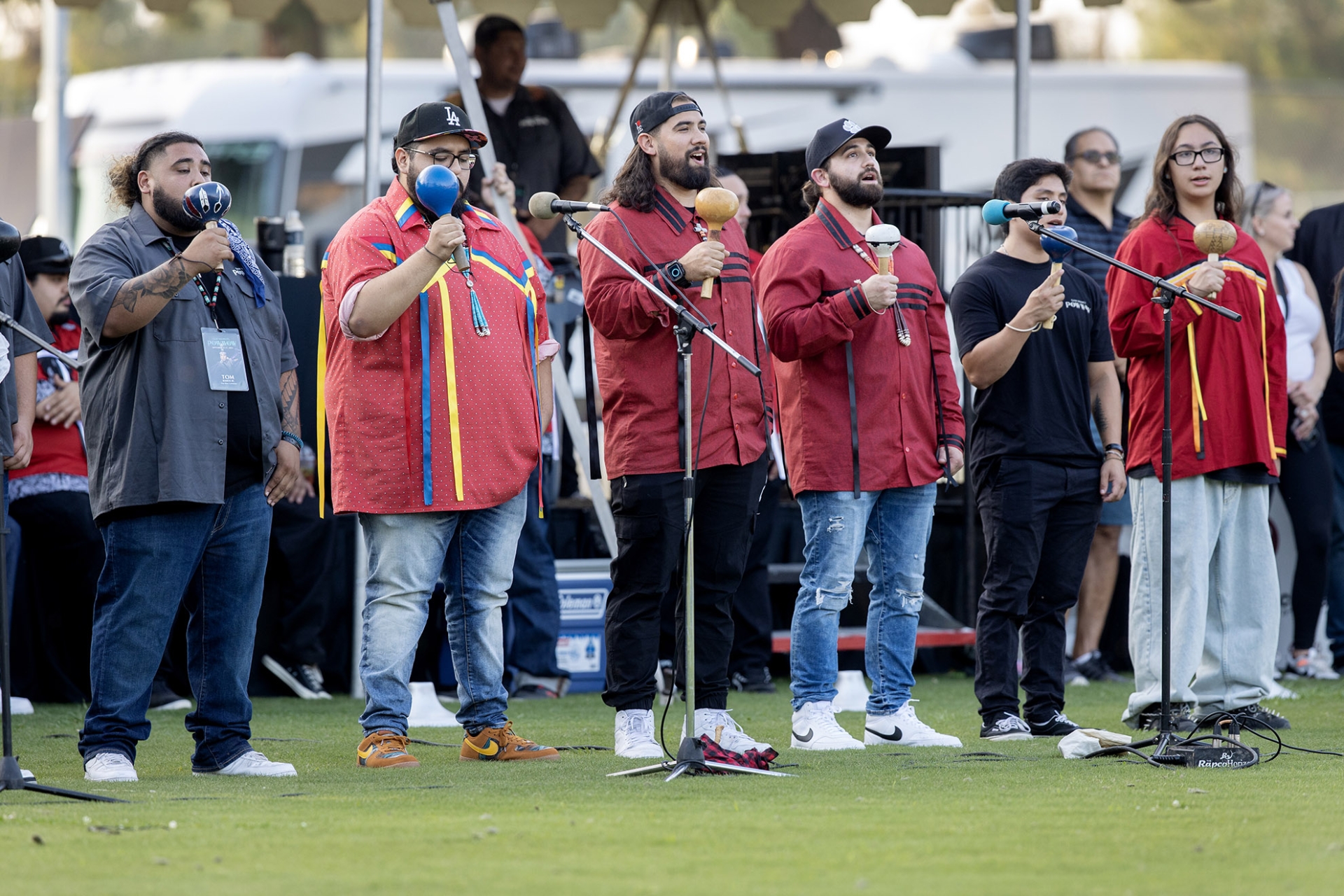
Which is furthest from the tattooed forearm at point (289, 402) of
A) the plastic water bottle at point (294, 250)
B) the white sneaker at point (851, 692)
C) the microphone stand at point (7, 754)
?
the white sneaker at point (851, 692)

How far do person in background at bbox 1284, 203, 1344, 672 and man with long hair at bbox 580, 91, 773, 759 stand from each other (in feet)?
14.0

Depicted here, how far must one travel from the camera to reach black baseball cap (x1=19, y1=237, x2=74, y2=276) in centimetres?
777

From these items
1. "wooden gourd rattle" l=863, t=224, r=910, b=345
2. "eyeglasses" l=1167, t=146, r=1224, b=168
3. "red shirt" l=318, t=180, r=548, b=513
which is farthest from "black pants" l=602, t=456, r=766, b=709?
"eyeglasses" l=1167, t=146, r=1224, b=168

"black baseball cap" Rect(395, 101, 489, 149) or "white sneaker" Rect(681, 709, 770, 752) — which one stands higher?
"black baseball cap" Rect(395, 101, 489, 149)

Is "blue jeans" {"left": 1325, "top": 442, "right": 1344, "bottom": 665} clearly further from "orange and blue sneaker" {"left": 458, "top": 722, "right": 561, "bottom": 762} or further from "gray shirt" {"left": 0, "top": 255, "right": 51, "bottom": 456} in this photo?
"gray shirt" {"left": 0, "top": 255, "right": 51, "bottom": 456}

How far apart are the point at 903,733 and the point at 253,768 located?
214cm

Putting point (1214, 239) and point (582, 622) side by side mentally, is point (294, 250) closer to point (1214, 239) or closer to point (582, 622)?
point (582, 622)

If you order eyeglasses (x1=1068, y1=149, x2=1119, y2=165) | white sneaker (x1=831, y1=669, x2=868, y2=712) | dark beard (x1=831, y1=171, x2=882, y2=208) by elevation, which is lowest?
white sneaker (x1=831, y1=669, x2=868, y2=712)

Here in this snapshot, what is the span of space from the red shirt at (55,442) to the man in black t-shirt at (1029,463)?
157 inches

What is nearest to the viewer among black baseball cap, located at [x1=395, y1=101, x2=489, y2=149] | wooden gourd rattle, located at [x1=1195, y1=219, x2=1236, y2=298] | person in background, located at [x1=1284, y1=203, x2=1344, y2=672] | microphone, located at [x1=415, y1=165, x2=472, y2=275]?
microphone, located at [x1=415, y1=165, x2=472, y2=275]

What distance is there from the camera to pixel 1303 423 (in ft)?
26.1

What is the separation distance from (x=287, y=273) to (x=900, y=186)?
2.99 m

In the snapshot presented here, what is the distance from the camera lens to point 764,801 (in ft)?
14.7

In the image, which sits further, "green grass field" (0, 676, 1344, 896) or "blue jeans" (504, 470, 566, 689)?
"blue jeans" (504, 470, 566, 689)
